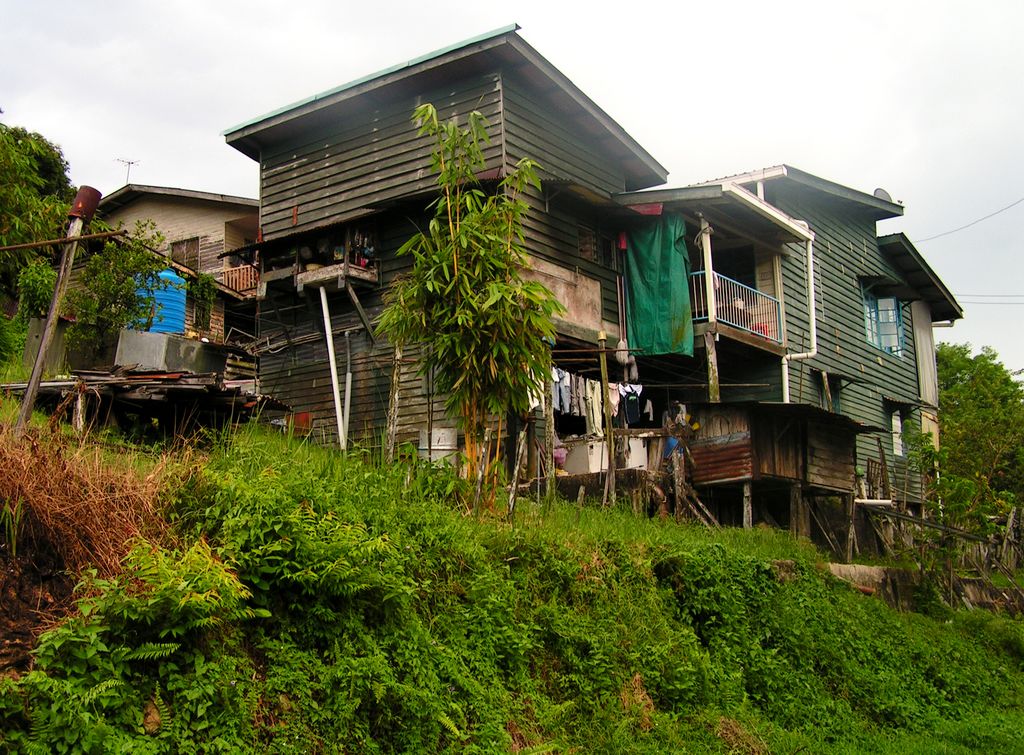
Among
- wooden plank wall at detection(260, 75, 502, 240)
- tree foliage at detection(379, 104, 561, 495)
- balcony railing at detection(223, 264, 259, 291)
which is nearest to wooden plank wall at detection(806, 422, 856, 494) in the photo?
wooden plank wall at detection(260, 75, 502, 240)

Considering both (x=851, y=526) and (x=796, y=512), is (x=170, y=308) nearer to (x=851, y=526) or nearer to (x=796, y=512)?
(x=796, y=512)

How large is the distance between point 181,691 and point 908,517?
13042mm

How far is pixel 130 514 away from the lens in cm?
612

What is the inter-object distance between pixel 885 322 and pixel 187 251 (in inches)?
736

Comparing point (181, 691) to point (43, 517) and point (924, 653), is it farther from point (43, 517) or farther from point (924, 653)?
point (924, 653)

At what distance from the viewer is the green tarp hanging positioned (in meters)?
16.4

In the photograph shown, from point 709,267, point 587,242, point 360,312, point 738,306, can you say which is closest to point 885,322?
point 738,306

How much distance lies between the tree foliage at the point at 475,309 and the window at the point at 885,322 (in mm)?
15466

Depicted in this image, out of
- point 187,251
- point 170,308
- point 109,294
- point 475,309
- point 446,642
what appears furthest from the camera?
point 187,251

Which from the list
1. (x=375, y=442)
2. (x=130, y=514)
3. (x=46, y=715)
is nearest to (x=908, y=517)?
(x=375, y=442)

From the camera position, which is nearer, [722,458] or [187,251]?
[722,458]

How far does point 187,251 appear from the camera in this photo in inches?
1041

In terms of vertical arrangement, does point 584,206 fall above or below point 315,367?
above

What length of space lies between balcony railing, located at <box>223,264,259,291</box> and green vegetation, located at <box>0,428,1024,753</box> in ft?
53.0
